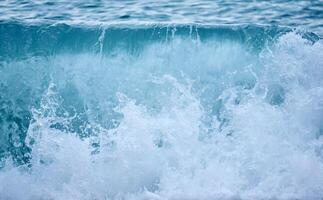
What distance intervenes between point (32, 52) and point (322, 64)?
3921 mm

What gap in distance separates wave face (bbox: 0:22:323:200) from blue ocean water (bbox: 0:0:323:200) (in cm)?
1

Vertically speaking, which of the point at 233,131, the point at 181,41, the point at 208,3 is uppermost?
the point at 208,3

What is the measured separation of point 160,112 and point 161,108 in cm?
8

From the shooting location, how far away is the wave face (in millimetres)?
4777

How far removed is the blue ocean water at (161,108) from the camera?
478 centimetres

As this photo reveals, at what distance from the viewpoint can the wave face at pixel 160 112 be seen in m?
4.78

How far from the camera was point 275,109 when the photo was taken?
16.7 feet

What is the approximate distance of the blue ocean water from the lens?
4781 mm

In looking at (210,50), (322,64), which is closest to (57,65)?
Answer: (210,50)

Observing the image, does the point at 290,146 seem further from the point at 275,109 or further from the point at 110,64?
the point at 110,64

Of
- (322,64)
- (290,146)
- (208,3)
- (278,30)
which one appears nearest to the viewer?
(290,146)

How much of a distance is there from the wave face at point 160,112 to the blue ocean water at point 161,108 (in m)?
0.01

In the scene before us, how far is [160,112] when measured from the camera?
527 cm

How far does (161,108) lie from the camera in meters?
5.32
